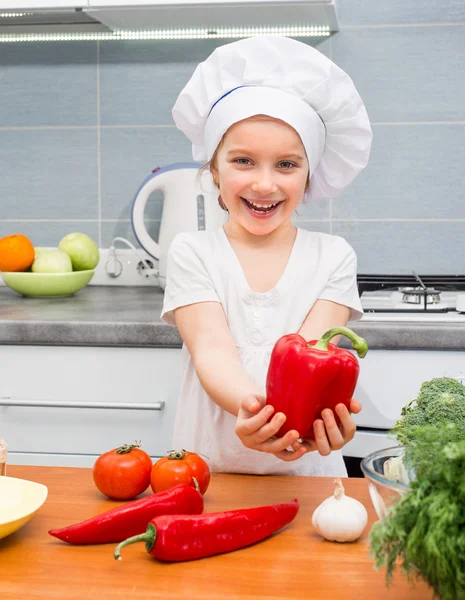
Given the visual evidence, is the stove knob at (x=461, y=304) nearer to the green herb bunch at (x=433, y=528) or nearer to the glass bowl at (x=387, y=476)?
the glass bowl at (x=387, y=476)

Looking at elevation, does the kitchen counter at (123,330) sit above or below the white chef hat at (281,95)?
below

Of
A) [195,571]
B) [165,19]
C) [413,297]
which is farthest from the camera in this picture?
[165,19]

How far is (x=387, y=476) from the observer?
0.79 metres

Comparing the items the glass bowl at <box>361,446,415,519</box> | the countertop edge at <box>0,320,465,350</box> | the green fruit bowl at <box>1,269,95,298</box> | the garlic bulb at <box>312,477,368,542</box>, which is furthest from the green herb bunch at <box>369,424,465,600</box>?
the green fruit bowl at <box>1,269,95,298</box>

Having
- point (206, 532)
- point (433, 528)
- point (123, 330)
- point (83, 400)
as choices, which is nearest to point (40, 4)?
point (123, 330)

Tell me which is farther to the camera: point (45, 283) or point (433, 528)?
point (45, 283)

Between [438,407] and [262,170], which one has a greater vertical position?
[262,170]

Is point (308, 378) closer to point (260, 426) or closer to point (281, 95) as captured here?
point (260, 426)

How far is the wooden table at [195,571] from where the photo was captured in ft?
2.38

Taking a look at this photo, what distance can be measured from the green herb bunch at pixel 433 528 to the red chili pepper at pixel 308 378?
11.4 inches

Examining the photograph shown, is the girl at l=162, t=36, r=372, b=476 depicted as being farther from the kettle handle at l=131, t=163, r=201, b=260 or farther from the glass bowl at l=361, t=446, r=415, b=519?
the kettle handle at l=131, t=163, r=201, b=260

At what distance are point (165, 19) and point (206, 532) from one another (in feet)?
5.11

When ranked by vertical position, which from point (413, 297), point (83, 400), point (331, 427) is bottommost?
point (83, 400)

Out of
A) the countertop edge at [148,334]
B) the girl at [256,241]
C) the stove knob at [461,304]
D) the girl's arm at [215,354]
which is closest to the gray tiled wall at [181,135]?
the stove knob at [461,304]
